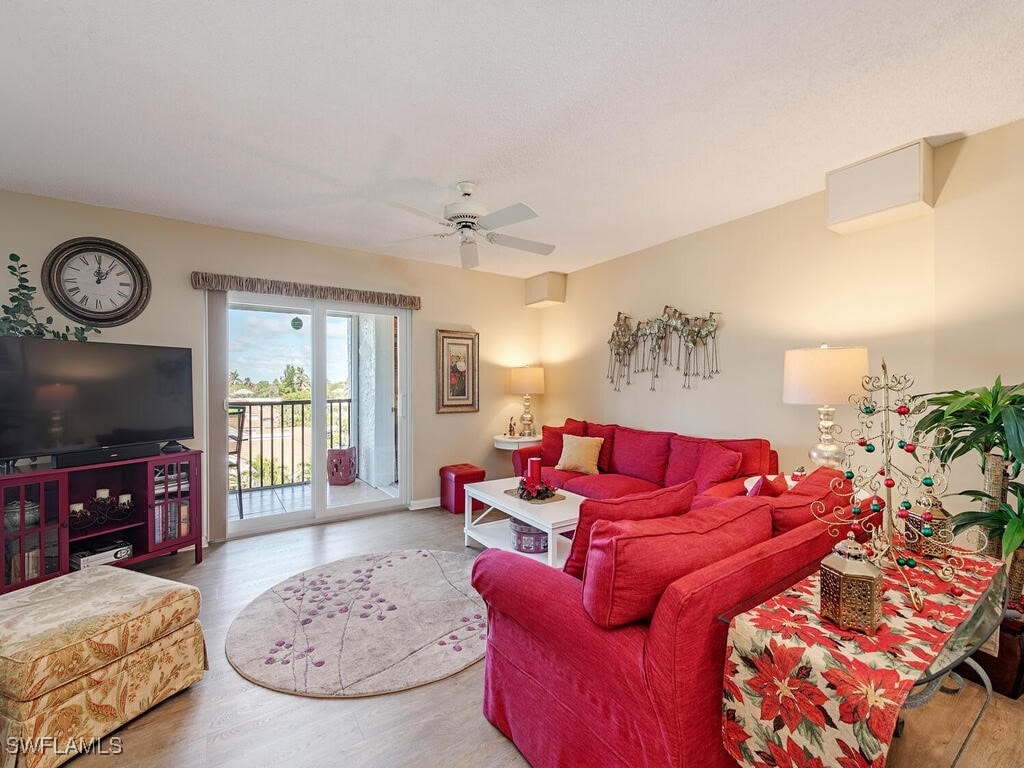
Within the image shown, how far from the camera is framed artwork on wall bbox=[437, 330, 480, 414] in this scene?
4863mm

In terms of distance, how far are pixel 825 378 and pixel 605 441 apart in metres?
2.08

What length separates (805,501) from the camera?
170 centimetres

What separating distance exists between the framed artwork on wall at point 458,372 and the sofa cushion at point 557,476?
128cm

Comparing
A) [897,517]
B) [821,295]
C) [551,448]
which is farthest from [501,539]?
[821,295]

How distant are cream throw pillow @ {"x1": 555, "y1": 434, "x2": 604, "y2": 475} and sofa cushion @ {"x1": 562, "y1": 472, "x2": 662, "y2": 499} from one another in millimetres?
177

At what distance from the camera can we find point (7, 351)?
2633 mm

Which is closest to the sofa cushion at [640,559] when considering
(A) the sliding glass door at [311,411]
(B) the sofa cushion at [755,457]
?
(B) the sofa cushion at [755,457]

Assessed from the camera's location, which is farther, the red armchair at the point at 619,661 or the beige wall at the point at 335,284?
the beige wall at the point at 335,284

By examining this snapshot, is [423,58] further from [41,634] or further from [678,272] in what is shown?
[678,272]

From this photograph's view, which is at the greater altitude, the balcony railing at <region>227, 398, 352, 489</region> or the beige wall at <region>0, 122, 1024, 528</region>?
the beige wall at <region>0, 122, 1024, 528</region>

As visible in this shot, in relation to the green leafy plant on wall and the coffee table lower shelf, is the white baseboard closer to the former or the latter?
the coffee table lower shelf

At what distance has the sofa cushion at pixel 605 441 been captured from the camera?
4.27 m

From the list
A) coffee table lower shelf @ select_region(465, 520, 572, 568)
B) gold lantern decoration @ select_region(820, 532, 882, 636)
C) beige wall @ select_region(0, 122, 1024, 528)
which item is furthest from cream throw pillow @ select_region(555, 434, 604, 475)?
gold lantern decoration @ select_region(820, 532, 882, 636)

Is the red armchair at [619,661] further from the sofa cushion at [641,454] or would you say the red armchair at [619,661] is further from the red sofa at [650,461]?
the sofa cushion at [641,454]
